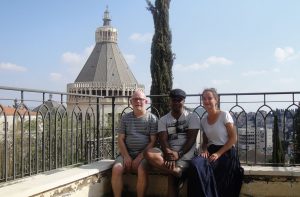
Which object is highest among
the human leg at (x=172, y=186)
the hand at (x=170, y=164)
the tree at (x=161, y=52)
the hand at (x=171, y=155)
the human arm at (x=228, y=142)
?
the tree at (x=161, y=52)

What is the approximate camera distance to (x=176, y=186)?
4.28m

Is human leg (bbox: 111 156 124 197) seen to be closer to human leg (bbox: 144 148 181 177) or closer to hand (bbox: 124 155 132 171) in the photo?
hand (bbox: 124 155 132 171)

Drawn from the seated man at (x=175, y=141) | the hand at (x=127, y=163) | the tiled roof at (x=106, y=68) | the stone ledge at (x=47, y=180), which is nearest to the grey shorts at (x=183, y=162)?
the seated man at (x=175, y=141)

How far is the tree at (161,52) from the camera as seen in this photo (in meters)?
22.2

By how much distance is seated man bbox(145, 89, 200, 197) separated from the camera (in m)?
4.22

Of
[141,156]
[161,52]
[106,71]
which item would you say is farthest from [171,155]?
[106,71]

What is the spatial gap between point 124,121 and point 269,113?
6.06 ft

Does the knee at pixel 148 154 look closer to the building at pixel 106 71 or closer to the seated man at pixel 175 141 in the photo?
the seated man at pixel 175 141

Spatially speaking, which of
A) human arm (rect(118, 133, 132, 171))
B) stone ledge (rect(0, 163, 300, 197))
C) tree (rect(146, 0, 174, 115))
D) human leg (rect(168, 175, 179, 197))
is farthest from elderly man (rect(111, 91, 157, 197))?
tree (rect(146, 0, 174, 115))

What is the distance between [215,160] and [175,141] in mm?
529

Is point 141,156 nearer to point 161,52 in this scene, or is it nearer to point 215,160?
point 215,160

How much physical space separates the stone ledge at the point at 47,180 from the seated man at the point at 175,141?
74 centimetres

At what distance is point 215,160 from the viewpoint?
414 cm

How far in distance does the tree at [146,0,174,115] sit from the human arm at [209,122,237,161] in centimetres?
1764
